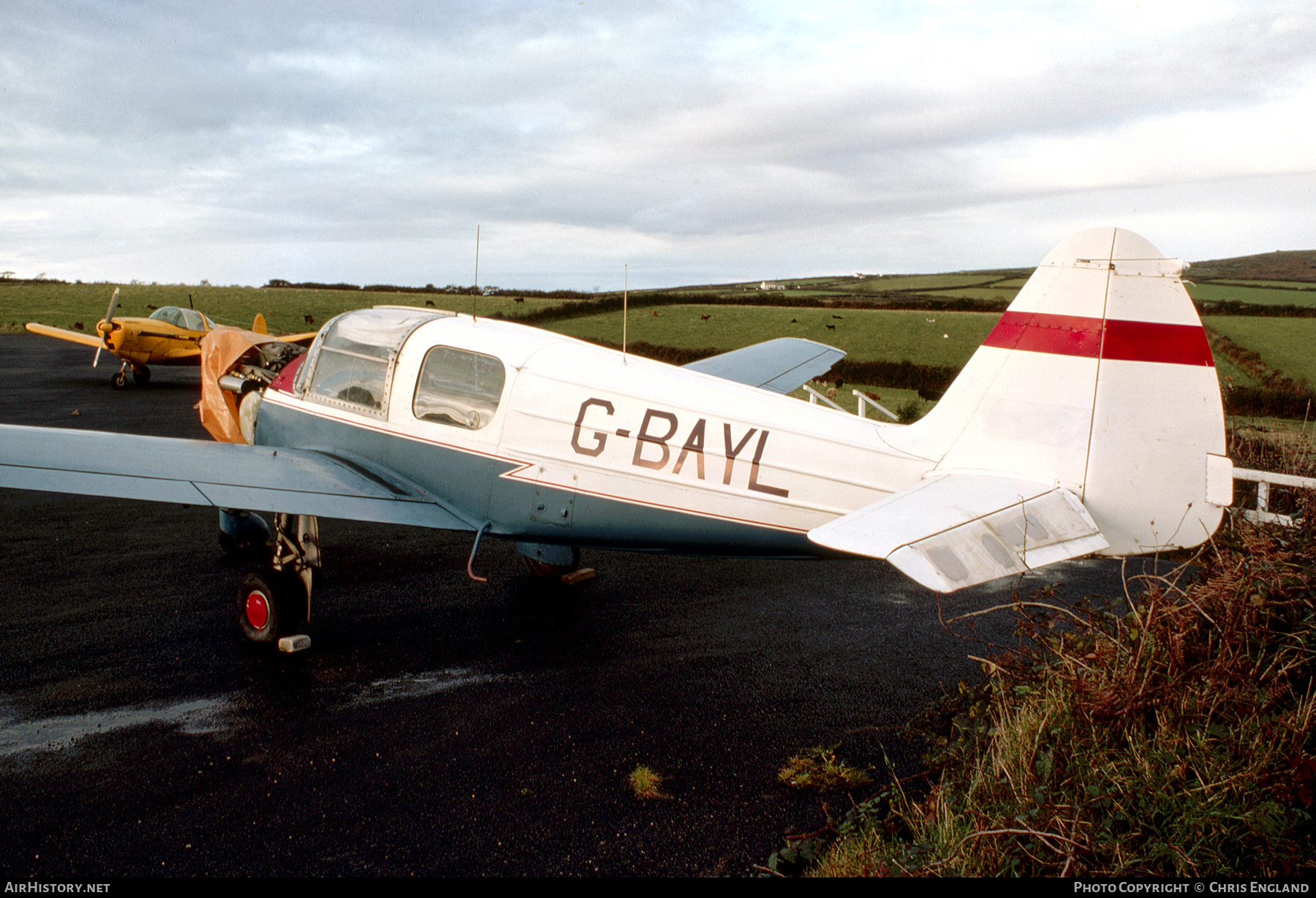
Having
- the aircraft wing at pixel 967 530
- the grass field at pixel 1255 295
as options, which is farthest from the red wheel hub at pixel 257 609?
the grass field at pixel 1255 295

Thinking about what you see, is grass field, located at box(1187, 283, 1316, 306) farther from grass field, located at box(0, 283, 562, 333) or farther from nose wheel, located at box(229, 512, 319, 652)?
grass field, located at box(0, 283, 562, 333)

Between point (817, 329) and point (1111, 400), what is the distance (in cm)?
2897

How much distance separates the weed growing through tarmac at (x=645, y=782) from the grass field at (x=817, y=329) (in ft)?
74.5

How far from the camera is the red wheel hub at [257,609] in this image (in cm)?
577

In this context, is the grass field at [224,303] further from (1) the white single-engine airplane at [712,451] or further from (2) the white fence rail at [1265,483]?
(2) the white fence rail at [1265,483]

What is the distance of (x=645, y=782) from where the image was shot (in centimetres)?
413

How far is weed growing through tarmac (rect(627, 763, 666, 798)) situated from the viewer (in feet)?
13.3

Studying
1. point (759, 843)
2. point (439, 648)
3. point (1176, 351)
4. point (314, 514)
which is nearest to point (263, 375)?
point (314, 514)

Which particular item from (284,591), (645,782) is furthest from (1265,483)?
(284,591)

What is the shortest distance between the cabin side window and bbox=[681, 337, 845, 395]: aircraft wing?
396 centimetres

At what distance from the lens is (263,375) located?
8.09 m

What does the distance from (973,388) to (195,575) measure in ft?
25.2

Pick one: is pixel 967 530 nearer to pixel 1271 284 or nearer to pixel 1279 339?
pixel 1279 339

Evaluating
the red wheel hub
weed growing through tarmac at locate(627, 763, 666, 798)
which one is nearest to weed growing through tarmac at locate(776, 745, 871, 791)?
weed growing through tarmac at locate(627, 763, 666, 798)
